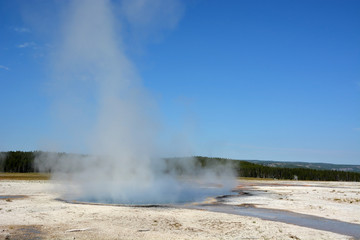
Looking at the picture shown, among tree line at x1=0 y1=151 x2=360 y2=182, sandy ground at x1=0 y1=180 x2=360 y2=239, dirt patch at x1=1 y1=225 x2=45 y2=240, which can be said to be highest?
tree line at x1=0 y1=151 x2=360 y2=182

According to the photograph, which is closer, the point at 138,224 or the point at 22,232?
the point at 22,232

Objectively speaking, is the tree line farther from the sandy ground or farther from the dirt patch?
the dirt patch

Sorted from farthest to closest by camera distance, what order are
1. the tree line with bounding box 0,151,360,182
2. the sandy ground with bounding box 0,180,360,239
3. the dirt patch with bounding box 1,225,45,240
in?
the tree line with bounding box 0,151,360,182, the sandy ground with bounding box 0,180,360,239, the dirt patch with bounding box 1,225,45,240

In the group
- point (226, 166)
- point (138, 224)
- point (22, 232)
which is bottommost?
point (22, 232)

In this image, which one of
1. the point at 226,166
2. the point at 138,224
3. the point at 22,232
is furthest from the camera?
the point at 226,166

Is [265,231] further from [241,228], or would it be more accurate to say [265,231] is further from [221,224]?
[221,224]

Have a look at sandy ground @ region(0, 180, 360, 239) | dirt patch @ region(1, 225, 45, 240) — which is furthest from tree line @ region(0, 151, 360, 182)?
dirt patch @ region(1, 225, 45, 240)

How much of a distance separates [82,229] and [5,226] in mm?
3711

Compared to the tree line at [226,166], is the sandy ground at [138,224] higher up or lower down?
lower down

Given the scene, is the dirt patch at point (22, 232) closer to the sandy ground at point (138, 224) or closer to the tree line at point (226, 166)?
the sandy ground at point (138, 224)

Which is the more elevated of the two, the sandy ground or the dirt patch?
the sandy ground

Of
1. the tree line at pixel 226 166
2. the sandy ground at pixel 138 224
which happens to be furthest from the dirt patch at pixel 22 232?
the tree line at pixel 226 166

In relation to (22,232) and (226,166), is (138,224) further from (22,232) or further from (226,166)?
(226,166)

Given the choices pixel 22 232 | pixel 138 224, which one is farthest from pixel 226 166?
pixel 22 232
